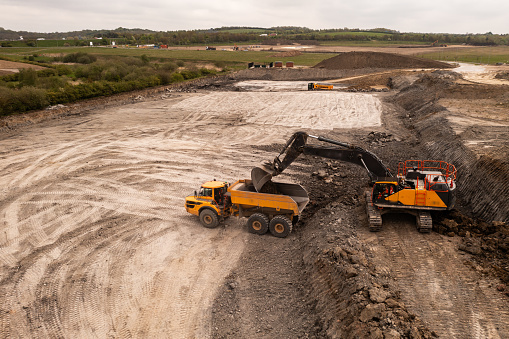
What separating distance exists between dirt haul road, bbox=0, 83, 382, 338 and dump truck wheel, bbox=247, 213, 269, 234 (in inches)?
15.6

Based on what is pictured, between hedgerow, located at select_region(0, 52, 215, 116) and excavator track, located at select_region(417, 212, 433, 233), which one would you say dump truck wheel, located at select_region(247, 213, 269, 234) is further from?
hedgerow, located at select_region(0, 52, 215, 116)

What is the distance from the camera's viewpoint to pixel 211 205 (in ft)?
42.8

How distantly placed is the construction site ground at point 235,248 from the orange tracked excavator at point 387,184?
707 mm

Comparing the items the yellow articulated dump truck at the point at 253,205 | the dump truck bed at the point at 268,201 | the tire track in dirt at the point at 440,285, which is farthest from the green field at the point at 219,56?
the tire track in dirt at the point at 440,285

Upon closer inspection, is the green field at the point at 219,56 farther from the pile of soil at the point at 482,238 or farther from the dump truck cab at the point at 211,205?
the pile of soil at the point at 482,238

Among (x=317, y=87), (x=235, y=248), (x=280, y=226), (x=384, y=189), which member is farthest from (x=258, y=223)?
(x=317, y=87)

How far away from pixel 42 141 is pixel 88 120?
19.1 feet

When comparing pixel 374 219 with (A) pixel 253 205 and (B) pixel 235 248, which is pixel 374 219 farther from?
(B) pixel 235 248

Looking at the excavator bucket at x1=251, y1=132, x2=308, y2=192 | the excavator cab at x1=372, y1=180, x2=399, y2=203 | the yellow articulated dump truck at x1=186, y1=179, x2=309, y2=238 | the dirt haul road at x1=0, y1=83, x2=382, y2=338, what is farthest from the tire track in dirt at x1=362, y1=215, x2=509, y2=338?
the dirt haul road at x1=0, y1=83, x2=382, y2=338

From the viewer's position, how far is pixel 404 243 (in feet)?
36.2

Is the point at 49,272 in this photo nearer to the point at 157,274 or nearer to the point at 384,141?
the point at 157,274

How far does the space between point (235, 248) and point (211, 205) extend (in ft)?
6.51

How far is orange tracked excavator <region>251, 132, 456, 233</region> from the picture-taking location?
37.1ft

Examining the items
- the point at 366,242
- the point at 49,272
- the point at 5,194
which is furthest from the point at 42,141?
the point at 366,242
